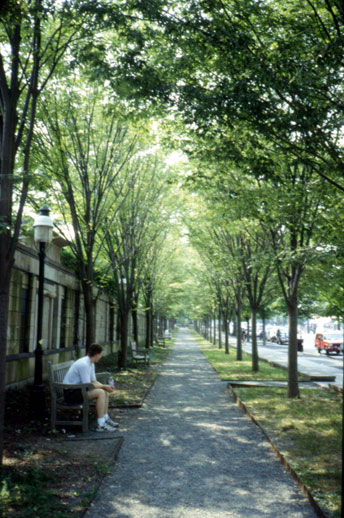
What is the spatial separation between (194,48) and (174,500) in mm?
6068

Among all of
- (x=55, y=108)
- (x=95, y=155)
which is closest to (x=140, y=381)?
(x=95, y=155)

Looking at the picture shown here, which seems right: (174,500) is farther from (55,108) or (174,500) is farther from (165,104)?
(55,108)

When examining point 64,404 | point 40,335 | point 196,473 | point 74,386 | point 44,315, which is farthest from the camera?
point 44,315

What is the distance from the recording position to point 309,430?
7.82 meters

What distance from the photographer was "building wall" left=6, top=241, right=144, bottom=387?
11234mm

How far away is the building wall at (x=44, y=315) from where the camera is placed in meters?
11.2

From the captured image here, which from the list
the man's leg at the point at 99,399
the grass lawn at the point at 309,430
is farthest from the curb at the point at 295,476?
the man's leg at the point at 99,399

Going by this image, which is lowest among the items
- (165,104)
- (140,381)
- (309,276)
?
(140,381)

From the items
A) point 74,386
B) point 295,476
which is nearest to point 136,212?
point 74,386

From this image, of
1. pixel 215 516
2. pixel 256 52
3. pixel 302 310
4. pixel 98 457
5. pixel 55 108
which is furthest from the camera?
pixel 302 310

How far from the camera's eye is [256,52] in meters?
6.79

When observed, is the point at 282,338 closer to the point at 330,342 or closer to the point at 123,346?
the point at 330,342

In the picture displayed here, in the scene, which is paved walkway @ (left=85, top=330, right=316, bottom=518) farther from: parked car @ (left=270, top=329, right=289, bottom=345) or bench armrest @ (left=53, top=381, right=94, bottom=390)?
parked car @ (left=270, top=329, right=289, bottom=345)

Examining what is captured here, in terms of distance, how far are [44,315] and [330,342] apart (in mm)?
26048
